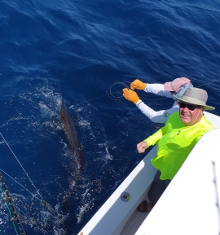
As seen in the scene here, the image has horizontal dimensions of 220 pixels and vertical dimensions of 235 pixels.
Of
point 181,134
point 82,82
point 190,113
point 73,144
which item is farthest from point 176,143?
point 82,82

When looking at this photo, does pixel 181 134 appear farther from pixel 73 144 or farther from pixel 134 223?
pixel 73 144

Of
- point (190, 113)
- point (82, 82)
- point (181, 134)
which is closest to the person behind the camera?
point (190, 113)

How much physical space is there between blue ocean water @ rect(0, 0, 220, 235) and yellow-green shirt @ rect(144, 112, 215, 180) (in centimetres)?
199

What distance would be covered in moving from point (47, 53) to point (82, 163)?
4.62 metres

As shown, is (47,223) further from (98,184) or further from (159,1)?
(159,1)

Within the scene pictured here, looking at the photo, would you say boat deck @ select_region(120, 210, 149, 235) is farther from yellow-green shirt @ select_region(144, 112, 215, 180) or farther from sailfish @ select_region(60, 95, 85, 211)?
sailfish @ select_region(60, 95, 85, 211)

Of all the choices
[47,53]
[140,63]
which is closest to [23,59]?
[47,53]

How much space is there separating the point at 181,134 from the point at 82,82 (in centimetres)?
499

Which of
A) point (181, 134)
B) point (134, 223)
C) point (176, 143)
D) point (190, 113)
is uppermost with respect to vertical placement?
point (190, 113)

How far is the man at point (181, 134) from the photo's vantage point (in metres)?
3.05

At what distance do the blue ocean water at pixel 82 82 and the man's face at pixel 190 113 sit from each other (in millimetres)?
2635

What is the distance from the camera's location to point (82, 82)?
7680 millimetres

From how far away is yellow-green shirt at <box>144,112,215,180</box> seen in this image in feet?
10.2

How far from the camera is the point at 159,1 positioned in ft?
46.6
